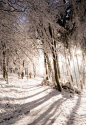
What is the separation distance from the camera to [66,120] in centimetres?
202

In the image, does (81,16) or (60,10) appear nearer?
(81,16)

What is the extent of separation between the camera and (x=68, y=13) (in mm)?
6707

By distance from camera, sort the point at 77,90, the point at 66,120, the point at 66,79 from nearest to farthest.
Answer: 1. the point at 66,120
2. the point at 77,90
3. the point at 66,79

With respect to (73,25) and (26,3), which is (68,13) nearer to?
(73,25)


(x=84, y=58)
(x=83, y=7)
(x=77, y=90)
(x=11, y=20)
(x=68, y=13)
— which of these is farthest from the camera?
(x=68, y=13)

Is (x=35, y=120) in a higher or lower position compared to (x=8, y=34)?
lower

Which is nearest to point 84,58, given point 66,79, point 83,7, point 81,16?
point 66,79

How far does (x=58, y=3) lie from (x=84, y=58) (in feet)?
18.3

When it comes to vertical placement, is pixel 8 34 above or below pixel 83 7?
below

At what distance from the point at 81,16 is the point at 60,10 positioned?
6.39ft

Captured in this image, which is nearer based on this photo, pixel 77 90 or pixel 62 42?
pixel 77 90

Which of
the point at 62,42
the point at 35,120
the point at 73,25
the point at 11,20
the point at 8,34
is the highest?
the point at 73,25

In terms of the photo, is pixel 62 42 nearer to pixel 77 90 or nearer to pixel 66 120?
pixel 77 90

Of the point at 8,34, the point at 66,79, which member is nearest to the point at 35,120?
the point at 8,34
